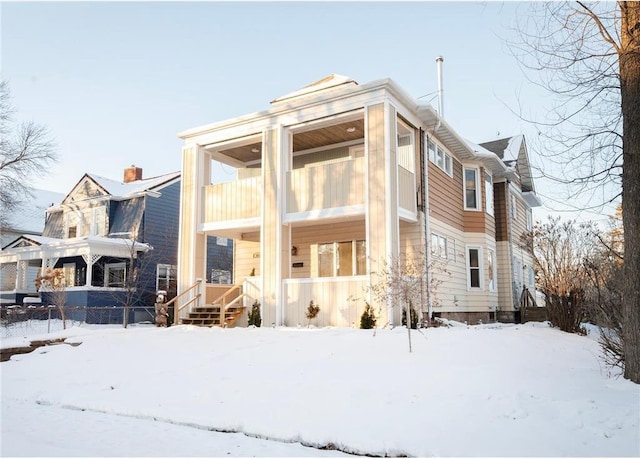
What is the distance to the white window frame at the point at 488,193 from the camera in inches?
722

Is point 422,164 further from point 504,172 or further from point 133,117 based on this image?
point 133,117

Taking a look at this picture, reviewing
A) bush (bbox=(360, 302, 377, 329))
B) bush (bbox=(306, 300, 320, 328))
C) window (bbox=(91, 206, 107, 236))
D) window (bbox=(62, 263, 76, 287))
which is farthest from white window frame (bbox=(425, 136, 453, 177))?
window (bbox=(62, 263, 76, 287))

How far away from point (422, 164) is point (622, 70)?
811cm

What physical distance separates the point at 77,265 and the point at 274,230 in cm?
1499

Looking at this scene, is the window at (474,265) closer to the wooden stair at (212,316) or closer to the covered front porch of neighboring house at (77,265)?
the wooden stair at (212,316)

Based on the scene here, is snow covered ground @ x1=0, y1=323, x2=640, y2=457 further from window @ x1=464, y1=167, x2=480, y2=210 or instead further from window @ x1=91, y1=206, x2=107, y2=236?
window @ x1=91, y1=206, x2=107, y2=236

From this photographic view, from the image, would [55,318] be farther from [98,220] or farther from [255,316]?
[255,316]

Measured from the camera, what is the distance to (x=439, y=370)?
7.39 meters

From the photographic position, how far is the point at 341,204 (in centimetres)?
1316

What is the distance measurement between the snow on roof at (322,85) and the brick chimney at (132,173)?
51.2 ft

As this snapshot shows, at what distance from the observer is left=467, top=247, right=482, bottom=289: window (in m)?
17.6

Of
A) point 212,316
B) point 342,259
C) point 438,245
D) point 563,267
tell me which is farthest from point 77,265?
point 563,267

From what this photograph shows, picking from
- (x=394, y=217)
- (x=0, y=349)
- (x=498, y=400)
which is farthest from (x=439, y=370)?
(x=0, y=349)

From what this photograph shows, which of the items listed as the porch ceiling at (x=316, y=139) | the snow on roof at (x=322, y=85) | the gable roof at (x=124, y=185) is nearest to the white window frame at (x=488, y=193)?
the porch ceiling at (x=316, y=139)
